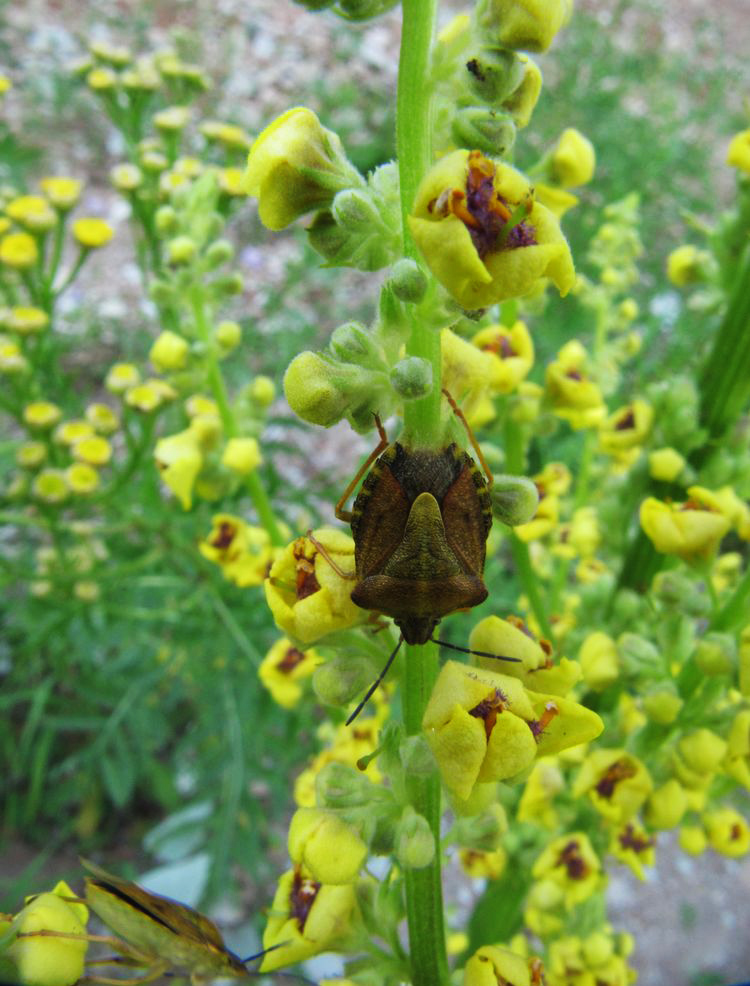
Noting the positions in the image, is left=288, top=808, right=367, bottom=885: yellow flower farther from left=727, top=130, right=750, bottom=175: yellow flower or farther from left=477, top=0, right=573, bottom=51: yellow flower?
left=727, top=130, right=750, bottom=175: yellow flower

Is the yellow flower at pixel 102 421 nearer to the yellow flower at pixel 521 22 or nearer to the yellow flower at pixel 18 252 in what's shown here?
the yellow flower at pixel 18 252

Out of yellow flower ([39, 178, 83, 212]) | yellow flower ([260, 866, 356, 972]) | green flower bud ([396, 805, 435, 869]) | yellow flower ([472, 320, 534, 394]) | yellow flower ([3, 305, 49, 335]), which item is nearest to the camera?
green flower bud ([396, 805, 435, 869])

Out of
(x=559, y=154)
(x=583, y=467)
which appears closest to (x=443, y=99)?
(x=559, y=154)

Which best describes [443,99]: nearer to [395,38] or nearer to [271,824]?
[271,824]

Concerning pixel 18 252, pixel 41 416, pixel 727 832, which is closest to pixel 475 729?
pixel 727 832

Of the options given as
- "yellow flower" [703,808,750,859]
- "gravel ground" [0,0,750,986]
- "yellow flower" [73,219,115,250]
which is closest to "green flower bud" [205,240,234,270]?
"yellow flower" [73,219,115,250]

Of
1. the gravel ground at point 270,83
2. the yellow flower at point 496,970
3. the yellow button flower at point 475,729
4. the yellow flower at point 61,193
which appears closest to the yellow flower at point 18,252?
the yellow flower at point 61,193
